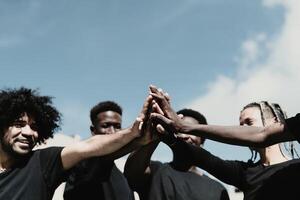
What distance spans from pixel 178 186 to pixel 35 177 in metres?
1.59

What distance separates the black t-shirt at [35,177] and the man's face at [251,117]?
2.19 m

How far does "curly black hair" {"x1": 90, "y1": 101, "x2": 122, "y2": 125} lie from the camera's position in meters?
6.68

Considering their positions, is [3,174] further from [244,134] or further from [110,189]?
[244,134]

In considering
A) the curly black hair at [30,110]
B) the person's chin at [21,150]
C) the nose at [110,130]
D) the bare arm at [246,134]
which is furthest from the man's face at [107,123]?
the bare arm at [246,134]

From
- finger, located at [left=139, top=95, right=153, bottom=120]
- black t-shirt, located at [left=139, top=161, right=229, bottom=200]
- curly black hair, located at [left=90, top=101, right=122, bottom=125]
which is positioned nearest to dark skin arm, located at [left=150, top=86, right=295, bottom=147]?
finger, located at [left=139, top=95, right=153, bottom=120]

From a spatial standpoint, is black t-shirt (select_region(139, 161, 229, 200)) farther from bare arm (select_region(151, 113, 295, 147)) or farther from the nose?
the nose

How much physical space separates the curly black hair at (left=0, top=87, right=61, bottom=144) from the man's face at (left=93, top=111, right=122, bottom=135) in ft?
→ 2.99

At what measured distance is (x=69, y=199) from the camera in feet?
15.1

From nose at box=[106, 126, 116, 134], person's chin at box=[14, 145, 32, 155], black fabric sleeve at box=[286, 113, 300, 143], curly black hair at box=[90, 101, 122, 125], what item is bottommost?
black fabric sleeve at box=[286, 113, 300, 143]

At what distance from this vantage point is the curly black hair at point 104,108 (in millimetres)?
6680

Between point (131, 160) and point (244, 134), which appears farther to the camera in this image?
point (131, 160)

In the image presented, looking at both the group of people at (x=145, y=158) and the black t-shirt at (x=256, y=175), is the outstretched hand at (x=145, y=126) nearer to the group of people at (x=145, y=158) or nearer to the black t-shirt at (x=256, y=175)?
the group of people at (x=145, y=158)

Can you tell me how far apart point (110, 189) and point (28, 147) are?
0.95 meters

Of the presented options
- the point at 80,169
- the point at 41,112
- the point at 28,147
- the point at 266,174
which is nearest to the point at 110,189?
the point at 80,169
